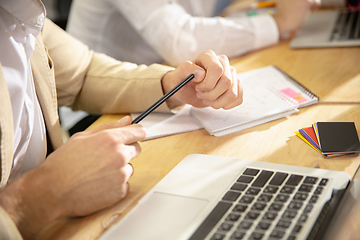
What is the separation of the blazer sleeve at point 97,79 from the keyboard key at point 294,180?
0.35 metres

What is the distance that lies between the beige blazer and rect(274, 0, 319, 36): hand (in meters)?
0.59

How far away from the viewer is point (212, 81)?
2.21 ft

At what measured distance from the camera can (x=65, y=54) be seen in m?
0.83

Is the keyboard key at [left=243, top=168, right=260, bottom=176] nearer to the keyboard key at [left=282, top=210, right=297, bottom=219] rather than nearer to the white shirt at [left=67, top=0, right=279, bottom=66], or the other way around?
the keyboard key at [left=282, top=210, right=297, bottom=219]

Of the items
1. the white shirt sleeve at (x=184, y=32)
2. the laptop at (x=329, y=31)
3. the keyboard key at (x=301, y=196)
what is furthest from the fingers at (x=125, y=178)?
the laptop at (x=329, y=31)

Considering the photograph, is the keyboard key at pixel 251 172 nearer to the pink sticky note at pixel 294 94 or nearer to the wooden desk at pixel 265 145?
the wooden desk at pixel 265 145

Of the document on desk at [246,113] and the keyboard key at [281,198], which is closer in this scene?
the keyboard key at [281,198]

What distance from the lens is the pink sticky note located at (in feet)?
2.43

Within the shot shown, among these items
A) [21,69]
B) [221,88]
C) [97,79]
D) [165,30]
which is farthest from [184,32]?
[21,69]

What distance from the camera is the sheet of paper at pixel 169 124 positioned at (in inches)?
27.9

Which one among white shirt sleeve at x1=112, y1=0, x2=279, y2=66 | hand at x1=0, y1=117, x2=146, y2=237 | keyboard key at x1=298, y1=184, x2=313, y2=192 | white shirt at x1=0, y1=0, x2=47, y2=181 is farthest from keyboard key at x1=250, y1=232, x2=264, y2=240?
white shirt sleeve at x1=112, y1=0, x2=279, y2=66

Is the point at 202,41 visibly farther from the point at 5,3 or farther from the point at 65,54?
the point at 5,3

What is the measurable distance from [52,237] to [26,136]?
10.2 inches

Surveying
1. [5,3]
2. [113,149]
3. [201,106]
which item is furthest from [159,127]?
[5,3]
